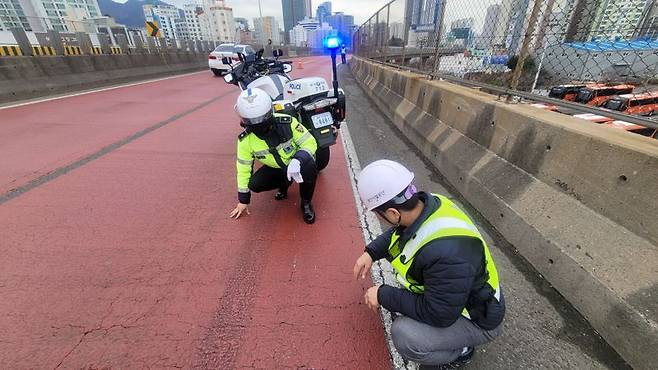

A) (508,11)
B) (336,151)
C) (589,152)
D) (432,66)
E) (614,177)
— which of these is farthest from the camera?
(432,66)

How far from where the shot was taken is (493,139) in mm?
3152

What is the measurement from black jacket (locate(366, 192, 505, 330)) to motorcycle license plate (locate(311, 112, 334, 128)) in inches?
94.7

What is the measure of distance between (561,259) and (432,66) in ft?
15.1

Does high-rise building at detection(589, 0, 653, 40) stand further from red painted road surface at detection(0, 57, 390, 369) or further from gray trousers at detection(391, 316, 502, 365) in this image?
red painted road surface at detection(0, 57, 390, 369)

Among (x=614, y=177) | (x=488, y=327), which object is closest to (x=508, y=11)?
(x=614, y=177)

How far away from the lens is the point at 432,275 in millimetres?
1433

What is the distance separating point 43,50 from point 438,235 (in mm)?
13979

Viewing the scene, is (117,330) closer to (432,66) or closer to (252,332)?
(252,332)

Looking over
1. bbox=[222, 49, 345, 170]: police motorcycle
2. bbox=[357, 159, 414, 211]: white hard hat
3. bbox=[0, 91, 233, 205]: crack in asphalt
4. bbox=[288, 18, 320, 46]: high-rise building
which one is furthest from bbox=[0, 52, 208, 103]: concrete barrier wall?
bbox=[288, 18, 320, 46]: high-rise building

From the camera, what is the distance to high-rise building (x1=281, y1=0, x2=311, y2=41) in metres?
46.8

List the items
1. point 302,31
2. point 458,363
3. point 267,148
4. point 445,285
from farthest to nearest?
1. point 302,31
2. point 267,148
3. point 458,363
4. point 445,285

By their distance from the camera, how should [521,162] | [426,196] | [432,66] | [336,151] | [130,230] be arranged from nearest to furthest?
[426,196], [521,162], [130,230], [336,151], [432,66]

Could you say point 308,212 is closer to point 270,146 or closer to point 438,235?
point 270,146

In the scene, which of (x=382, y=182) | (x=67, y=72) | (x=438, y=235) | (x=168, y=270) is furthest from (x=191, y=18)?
(x=438, y=235)
